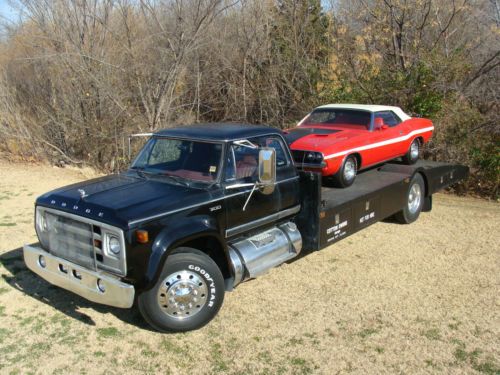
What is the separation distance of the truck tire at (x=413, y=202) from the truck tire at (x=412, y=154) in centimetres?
60

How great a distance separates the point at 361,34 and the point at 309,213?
391 inches

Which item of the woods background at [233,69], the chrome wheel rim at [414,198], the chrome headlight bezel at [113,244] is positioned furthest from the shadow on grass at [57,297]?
the woods background at [233,69]

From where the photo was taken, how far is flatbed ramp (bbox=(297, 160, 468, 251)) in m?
5.70

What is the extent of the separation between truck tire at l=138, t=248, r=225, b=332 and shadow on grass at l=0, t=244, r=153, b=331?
1.26 ft

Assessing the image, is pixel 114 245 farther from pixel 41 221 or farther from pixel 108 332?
pixel 41 221

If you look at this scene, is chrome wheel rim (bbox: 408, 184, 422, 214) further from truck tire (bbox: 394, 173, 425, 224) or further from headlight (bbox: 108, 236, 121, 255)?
headlight (bbox: 108, 236, 121, 255)

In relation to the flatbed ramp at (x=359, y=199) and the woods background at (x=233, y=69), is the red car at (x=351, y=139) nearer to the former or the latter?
the flatbed ramp at (x=359, y=199)

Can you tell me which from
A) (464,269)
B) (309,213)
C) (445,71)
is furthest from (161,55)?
(464,269)

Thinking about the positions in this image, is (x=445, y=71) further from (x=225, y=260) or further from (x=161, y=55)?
(x=225, y=260)

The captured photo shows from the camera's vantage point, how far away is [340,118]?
7805mm

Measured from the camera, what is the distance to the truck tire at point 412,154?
8422 mm

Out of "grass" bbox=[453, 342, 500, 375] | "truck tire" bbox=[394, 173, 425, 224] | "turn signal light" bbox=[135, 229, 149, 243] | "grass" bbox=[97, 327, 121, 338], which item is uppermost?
"turn signal light" bbox=[135, 229, 149, 243]

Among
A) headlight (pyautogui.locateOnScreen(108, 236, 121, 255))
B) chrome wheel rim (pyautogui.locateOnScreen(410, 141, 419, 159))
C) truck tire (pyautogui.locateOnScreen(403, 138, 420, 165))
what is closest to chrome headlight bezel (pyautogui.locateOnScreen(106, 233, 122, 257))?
headlight (pyautogui.locateOnScreen(108, 236, 121, 255))

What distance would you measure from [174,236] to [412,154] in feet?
18.3
